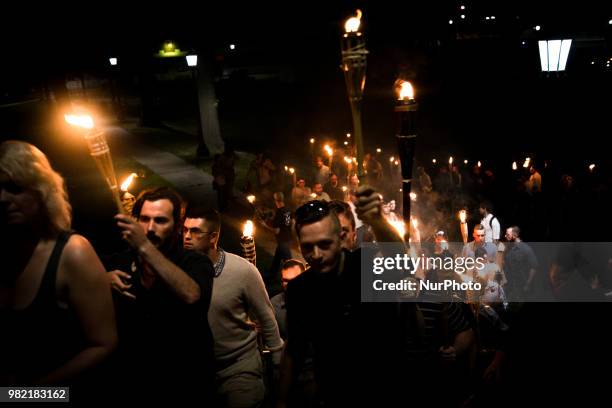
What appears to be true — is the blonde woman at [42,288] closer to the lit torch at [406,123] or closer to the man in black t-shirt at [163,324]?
the man in black t-shirt at [163,324]

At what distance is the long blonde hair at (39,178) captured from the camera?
2.40 m

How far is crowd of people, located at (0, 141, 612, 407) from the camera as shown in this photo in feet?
7.94

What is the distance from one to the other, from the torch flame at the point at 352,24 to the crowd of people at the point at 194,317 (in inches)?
36.6

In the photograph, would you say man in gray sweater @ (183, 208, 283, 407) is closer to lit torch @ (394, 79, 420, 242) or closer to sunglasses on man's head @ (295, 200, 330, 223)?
sunglasses on man's head @ (295, 200, 330, 223)

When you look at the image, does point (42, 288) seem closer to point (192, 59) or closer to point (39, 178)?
point (39, 178)

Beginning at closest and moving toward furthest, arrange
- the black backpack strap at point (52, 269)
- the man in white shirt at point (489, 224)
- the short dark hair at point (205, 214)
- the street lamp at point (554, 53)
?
the black backpack strap at point (52, 269) < the short dark hair at point (205, 214) < the man in white shirt at point (489, 224) < the street lamp at point (554, 53)

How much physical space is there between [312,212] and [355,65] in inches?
43.9

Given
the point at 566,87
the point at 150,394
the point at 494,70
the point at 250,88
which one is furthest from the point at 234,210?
the point at 250,88

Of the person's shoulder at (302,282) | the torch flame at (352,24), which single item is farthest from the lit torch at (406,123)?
the person's shoulder at (302,282)

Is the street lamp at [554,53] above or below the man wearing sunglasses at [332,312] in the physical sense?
above

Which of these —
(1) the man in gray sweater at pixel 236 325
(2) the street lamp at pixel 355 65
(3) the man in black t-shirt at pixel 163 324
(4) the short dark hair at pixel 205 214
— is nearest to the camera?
(2) the street lamp at pixel 355 65

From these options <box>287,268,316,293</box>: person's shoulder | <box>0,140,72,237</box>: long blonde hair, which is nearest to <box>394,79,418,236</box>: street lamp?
<box>287,268,316,293</box>: person's shoulder

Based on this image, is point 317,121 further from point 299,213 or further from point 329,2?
point 299,213

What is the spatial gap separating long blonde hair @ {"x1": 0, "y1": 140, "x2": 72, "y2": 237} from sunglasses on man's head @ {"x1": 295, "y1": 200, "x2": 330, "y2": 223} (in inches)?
58.9
